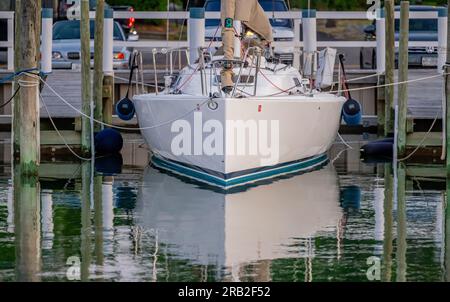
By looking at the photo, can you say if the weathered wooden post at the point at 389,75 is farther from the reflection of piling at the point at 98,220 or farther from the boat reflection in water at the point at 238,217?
the reflection of piling at the point at 98,220

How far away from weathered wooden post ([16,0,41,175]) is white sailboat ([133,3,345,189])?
2.15 metres

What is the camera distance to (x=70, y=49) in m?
32.2

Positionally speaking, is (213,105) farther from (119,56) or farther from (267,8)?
(119,56)

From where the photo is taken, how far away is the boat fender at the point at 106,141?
25.0 m

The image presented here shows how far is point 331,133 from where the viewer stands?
24312 mm

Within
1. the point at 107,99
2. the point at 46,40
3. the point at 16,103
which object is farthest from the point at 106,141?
the point at 46,40

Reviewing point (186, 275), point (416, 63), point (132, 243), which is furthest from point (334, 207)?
point (416, 63)

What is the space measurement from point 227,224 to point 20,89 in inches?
196

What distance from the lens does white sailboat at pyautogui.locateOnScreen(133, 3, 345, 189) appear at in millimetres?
20234

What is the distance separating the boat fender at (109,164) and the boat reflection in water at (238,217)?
107 cm

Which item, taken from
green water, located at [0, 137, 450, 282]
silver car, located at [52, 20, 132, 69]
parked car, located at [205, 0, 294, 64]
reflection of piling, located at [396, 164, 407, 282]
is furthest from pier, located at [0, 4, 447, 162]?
green water, located at [0, 137, 450, 282]

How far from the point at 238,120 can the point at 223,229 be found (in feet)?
13.6
